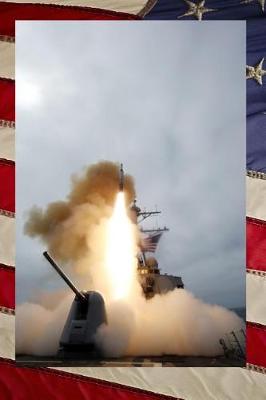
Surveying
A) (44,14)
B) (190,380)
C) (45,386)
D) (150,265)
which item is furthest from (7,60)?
(190,380)

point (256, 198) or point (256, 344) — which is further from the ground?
point (256, 198)

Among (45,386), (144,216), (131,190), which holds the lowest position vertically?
(45,386)

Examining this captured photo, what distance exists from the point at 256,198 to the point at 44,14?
4.82ft

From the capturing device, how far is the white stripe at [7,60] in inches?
152

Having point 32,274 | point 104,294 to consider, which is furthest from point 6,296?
point 104,294

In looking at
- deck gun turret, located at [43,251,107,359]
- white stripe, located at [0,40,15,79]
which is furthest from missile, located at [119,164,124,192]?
white stripe, located at [0,40,15,79]

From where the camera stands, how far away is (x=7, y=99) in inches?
153

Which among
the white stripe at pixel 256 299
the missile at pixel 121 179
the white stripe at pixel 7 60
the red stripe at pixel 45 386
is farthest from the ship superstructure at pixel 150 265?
the white stripe at pixel 7 60

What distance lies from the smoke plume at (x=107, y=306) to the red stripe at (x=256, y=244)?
0.29 m

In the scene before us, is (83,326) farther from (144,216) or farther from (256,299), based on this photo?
(256,299)

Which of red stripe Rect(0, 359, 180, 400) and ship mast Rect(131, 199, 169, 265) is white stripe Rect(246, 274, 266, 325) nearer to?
ship mast Rect(131, 199, 169, 265)

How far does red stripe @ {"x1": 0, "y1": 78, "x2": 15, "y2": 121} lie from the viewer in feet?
12.7

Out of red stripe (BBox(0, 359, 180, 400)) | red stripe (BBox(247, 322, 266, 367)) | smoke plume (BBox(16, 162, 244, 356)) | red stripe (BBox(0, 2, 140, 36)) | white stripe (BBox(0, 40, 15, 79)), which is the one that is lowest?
red stripe (BBox(0, 359, 180, 400))

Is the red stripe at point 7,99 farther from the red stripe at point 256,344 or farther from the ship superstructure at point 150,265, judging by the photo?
the red stripe at point 256,344
